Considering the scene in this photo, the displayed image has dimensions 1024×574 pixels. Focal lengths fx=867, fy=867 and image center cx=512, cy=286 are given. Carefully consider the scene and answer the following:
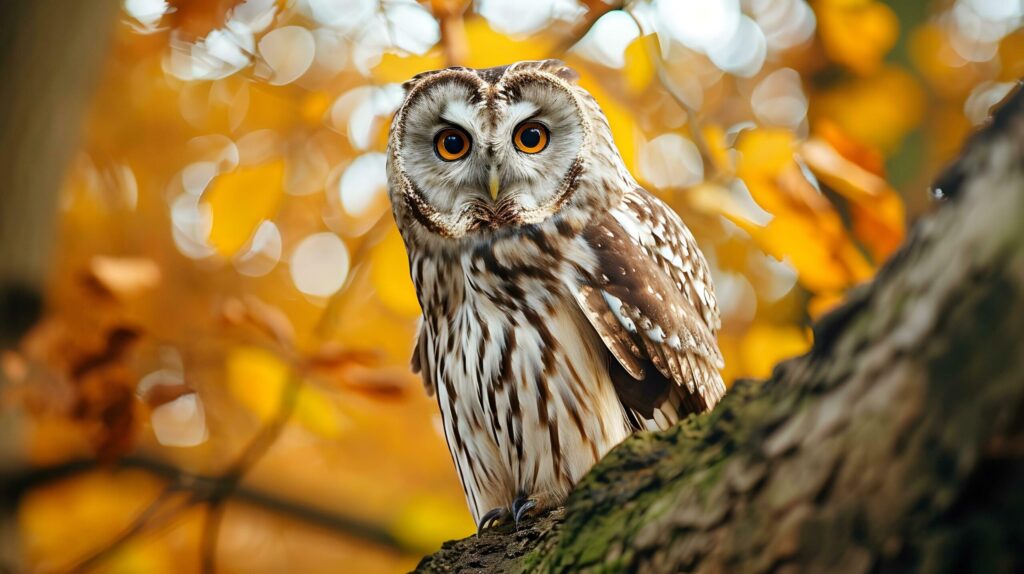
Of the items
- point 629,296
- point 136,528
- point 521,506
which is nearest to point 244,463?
point 136,528

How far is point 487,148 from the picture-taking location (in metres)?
2.39

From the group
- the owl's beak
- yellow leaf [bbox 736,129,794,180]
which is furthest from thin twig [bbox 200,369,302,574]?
yellow leaf [bbox 736,129,794,180]

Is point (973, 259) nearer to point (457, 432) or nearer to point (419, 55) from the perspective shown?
point (457, 432)

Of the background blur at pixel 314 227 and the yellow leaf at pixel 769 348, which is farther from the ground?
the background blur at pixel 314 227

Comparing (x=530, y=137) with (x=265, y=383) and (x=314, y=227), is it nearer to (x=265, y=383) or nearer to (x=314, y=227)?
(x=265, y=383)

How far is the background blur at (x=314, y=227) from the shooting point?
9.75ft

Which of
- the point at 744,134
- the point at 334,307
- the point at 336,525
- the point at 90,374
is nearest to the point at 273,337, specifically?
the point at 334,307

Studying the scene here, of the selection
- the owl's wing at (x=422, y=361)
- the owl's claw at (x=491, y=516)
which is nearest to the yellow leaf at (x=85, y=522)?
the owl's wing at (x=422, y=361)

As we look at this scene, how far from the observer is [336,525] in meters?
4.14

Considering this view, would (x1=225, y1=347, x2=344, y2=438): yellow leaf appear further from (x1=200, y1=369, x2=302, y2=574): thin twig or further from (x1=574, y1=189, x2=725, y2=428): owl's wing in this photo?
(x1=574, y1=189, x2=725, y2=428): owl's wing

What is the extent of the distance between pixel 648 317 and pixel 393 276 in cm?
132

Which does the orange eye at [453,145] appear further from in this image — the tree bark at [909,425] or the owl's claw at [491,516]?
the tree bark at [909,425]

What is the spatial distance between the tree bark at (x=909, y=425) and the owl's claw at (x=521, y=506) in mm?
1281

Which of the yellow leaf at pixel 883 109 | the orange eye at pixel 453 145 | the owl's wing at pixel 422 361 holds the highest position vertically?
the yellow leaf at pixel 883 109
